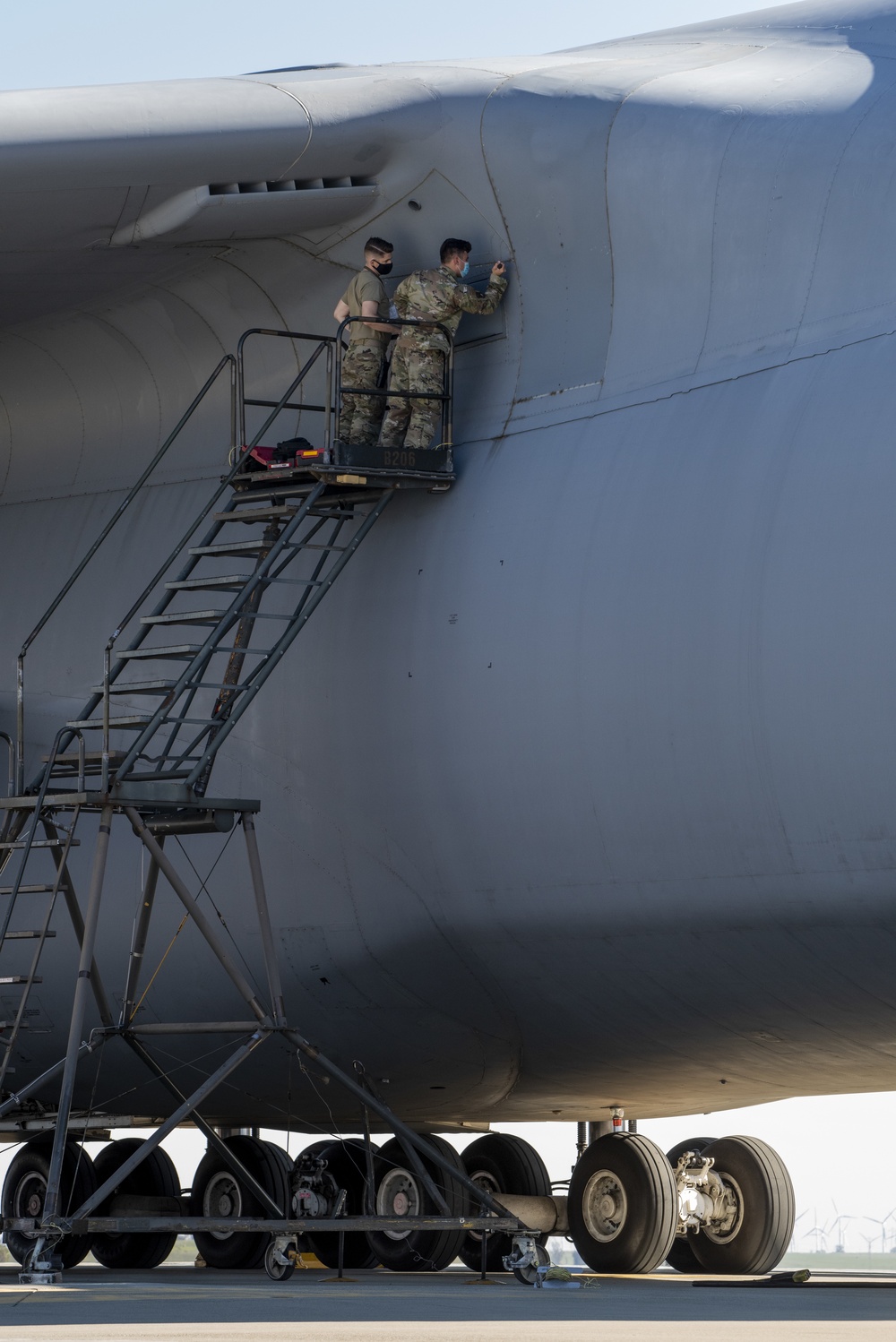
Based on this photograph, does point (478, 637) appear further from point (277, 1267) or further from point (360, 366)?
point (277, 1267)

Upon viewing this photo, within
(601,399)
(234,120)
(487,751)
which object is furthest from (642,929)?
(234,120)

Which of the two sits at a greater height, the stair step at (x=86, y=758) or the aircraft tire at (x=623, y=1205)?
the stair step at (x=86, y=758)

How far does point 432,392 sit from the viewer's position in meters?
15.4

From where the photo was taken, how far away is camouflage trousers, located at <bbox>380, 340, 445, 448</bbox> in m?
15.3

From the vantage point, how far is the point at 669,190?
47.2 ft

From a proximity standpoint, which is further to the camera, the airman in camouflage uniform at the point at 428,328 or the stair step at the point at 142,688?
the airman in camouflage uniform at the point at 428,328

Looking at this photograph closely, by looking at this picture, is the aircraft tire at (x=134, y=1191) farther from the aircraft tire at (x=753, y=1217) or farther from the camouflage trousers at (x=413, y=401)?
the camouflage trousers at (x=413, y=401)

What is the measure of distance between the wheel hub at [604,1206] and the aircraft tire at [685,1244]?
1.35 m

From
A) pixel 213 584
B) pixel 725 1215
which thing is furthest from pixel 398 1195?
pixel 213 584

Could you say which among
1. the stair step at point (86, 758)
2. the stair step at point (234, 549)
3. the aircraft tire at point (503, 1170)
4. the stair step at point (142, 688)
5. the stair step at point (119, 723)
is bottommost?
the aircraft tire at point (503, 1170)

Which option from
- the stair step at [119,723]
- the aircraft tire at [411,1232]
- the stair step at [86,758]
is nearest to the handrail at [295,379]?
the stair step at [119,723]

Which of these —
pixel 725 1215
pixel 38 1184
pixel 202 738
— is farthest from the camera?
pixel 38 1184

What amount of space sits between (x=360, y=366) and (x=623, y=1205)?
23.3ft

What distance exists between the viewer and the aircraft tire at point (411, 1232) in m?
16.6
